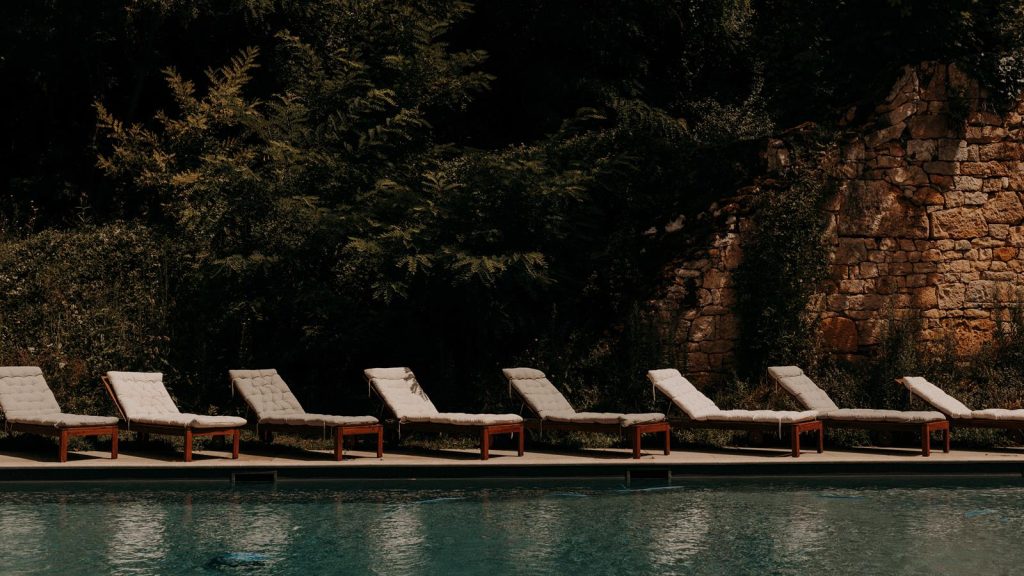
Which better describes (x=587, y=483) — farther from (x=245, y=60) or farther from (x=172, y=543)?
(x=245, y=60)

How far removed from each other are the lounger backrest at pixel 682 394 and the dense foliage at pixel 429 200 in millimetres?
1457

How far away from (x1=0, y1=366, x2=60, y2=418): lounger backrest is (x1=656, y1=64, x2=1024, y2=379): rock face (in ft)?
23.9

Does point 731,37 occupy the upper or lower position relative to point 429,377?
upper

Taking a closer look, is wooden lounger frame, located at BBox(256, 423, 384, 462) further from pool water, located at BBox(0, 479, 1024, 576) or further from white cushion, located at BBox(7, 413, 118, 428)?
white cushion, located at BBox(7, 413, 118, 428)

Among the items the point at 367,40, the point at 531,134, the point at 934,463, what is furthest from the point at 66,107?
the point at 934,463

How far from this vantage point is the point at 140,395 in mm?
11734

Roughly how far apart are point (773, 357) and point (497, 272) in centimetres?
362

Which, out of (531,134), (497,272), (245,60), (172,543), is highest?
(245,60)

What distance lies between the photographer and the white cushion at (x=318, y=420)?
11000mm

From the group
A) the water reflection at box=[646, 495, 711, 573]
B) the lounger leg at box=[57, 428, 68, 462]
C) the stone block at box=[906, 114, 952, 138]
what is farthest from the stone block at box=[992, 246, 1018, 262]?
the lounger leg at box=[57, 428, 68, 462]

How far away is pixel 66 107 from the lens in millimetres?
20562

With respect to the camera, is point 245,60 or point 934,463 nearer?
point 934,463

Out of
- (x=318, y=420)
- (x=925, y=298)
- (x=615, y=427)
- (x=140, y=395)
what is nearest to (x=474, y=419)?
(x=615, y=427)

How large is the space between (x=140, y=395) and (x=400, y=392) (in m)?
2.72
